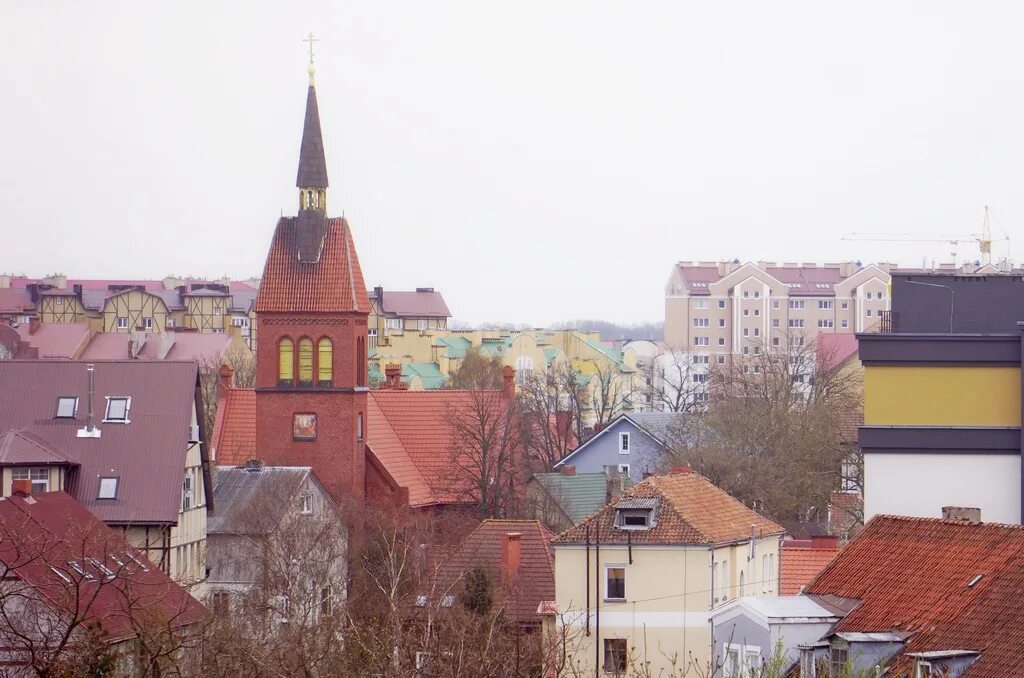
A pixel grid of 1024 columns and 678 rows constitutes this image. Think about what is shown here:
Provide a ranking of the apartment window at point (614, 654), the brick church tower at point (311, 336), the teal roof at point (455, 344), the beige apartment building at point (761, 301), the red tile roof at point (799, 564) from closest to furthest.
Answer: the apartment window at point (614, 654)
the red tile roof at point (799, 564)
the brick church tower at point (311, 336)
the teal roof at point (455, 344)
the beige apartment building at point (761, 301)

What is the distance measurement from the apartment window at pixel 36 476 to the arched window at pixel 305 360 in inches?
640

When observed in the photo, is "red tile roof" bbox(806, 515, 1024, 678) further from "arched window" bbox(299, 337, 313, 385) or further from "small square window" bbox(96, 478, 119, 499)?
"arched window" bbox(299, 337, 313, 385)

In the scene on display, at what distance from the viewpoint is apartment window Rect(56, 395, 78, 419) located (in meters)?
52.0

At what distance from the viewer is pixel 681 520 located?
4238cm

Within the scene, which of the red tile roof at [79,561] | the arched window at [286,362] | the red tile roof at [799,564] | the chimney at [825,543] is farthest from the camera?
the arched window at [286,362]

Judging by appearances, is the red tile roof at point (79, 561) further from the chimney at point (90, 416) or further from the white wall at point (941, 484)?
the white wall at point (941, 484)

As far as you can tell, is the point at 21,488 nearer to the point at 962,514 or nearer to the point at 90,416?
the point at 90,416

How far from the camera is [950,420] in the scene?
1556 inches

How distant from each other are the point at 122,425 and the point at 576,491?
70.2 feet

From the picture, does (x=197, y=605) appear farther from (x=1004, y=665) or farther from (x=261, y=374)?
(x=261, y=374)

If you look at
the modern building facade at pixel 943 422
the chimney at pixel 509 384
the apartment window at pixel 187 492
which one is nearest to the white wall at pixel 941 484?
the modern building facade at pixel 943 422

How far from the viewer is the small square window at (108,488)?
163 feet

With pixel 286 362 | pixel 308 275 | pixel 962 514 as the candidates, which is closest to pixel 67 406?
pixel 286 362

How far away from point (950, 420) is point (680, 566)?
21.8 ft
